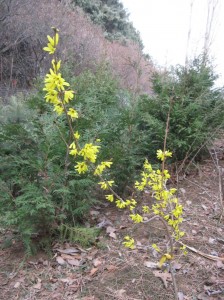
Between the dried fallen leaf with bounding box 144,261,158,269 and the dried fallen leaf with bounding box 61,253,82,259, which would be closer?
the dried fallen leaf with bounding box 144,261,158,269

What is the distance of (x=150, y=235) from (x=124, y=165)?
2.66 ft

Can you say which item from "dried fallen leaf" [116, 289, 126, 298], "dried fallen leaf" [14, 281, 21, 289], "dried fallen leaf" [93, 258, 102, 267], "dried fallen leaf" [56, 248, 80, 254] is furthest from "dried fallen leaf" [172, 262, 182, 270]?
"dried fallen leaf" [14, 281, 21, 289]

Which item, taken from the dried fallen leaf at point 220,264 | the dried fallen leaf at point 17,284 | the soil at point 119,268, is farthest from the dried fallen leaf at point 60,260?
the dried fallen leaf at point 220,264

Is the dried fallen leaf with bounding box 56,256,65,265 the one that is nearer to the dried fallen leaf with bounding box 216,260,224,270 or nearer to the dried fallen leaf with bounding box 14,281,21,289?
the dried fallen leaf with bounding box 14,281,21,289

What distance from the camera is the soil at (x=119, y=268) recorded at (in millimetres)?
2166

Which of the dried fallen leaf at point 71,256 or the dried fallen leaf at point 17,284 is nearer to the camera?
the dried fallen leaf at point 17,284

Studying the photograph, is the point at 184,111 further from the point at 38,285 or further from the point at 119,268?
the point at 38,285

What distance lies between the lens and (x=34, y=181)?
8.43 feet

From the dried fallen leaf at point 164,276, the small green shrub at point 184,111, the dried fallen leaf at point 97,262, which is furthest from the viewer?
the small green shrub at point 184,111

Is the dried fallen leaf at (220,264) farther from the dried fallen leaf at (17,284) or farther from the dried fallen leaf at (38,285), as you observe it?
the dried fallen leaf at (17,284)

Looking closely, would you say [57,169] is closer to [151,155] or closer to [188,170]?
[151,155]

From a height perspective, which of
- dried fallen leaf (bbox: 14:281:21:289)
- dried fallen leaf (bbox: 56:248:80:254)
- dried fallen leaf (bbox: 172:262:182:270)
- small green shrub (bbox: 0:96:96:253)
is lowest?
dried fallen leaf (bbox: 14:281:21:289)

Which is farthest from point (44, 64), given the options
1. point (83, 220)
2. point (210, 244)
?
point (210, 244)

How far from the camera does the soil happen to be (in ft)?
7.11
